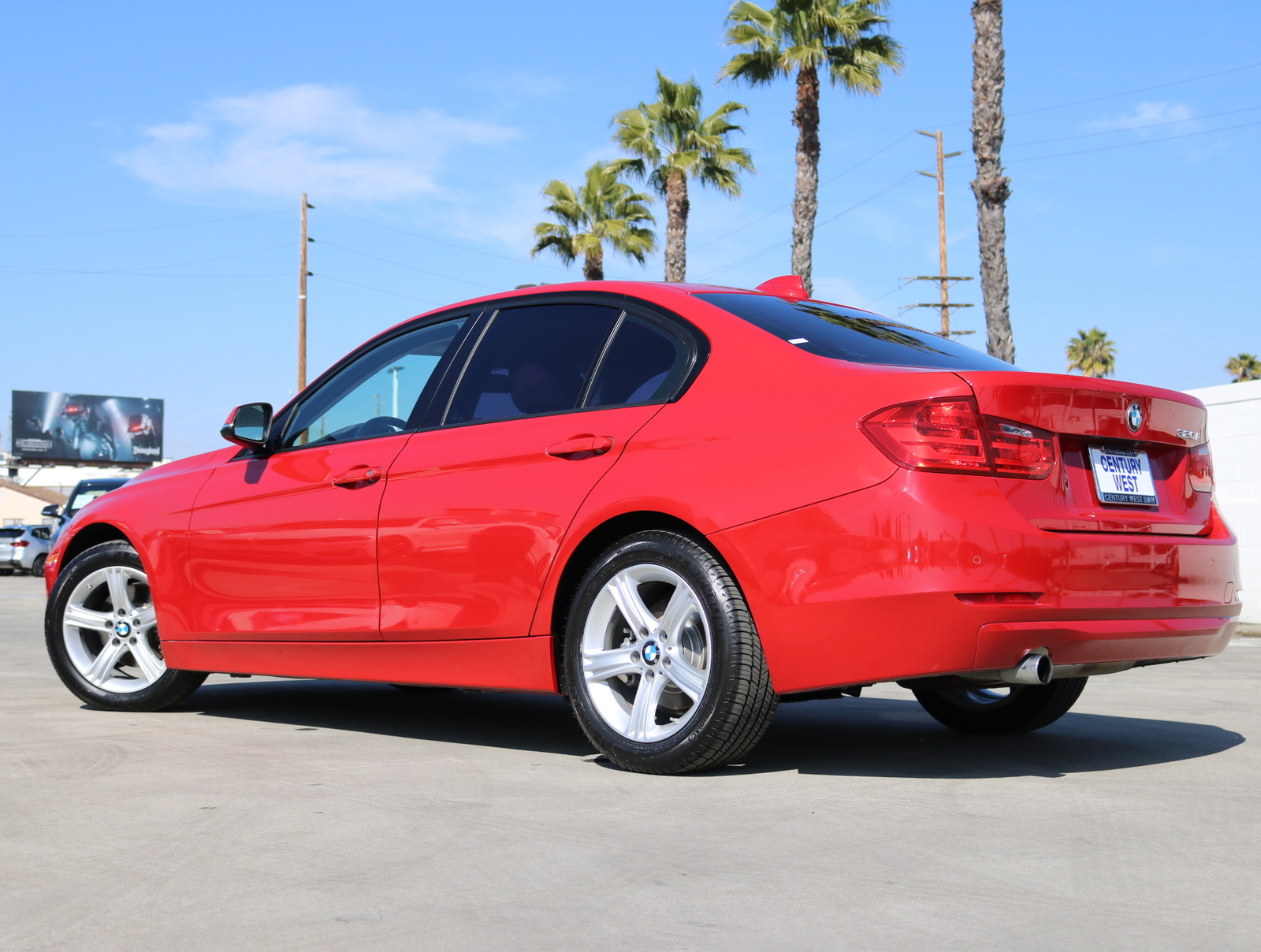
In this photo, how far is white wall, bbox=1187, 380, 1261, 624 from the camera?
13.1m

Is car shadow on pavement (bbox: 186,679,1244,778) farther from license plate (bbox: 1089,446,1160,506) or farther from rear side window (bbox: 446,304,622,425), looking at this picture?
rear side window (bbox: 446,304,622,425)

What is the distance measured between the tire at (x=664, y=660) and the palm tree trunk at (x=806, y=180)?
2264 cm

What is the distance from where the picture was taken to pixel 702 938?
2627 millimetres

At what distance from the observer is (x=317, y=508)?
5.35 meters

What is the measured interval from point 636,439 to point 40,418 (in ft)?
300

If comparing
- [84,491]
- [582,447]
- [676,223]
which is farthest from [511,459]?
[676,223]

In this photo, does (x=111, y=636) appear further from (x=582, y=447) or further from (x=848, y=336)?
→ (x=848, y=336)

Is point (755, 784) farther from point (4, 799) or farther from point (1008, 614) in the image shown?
point (4, 799)

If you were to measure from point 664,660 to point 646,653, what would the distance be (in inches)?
2.9

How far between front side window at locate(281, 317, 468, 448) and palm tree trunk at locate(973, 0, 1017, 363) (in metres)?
14.4

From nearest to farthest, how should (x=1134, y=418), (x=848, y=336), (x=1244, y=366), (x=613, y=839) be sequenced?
1. (x=613, y=839)
2. (x=1134, y=418)
3. (x=848, y=336)
4. (x=1244, y=366)

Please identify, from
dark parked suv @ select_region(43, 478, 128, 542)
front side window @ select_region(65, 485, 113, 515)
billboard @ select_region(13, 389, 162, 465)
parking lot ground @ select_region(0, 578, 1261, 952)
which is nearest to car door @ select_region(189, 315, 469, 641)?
parking lot ground @ select_region(0, 578, 1261, 952)

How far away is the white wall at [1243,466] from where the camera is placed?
1310 cm

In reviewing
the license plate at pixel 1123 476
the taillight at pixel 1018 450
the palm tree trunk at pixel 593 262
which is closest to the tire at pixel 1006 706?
the license plate at pixel 1123 476
